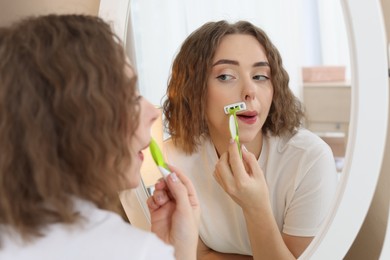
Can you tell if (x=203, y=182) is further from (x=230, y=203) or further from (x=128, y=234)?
(x=128, y=234)

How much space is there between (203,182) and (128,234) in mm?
261

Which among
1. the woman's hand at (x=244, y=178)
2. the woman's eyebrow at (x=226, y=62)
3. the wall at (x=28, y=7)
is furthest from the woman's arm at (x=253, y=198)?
the wall at (x=28, y=7)

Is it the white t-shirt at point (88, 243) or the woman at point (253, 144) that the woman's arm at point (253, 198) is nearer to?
the woman at point (253, 144)

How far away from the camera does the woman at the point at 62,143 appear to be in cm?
44

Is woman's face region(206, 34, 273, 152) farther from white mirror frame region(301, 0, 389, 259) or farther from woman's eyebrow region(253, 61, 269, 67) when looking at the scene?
white mirror frame region(301, 0, 389, 259)

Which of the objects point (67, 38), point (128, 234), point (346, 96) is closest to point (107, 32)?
point (67, 38)

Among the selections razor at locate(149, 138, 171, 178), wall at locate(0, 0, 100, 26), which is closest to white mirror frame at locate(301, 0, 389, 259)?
razor at locate(149, 138, 171, 178)

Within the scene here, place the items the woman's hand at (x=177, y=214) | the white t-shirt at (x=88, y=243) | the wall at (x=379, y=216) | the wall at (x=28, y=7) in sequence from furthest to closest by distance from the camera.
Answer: the wall at (x=28, y=7)
the wall at (x=379, y=216)
the woman's hand at (x=177, y=214)
the white t-shirt at (x=88, y=243)

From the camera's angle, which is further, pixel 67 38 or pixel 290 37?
pixel 290 37

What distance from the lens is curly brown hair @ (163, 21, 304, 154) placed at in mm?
657

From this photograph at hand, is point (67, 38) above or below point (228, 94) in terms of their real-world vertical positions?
above

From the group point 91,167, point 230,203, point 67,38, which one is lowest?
point 230,203

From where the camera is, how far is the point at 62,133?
448 millimetres

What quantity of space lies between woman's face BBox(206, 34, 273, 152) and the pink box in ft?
0.16
